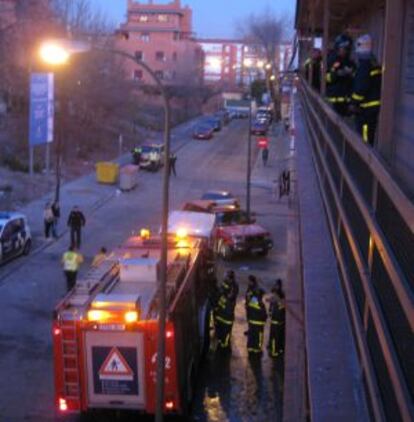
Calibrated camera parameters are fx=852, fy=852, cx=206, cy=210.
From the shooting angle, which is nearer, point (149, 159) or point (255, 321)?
point (255, 321)

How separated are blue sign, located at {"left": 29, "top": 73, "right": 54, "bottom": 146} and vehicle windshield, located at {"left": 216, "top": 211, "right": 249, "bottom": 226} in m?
7.88

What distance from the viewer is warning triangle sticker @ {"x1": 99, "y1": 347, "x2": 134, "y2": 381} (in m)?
11.4

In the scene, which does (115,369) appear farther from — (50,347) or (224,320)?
(50,347)

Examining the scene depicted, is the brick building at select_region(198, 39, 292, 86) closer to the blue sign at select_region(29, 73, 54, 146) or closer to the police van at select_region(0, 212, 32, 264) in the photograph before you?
the blue sign at select_region(29, 73, 54, 146)

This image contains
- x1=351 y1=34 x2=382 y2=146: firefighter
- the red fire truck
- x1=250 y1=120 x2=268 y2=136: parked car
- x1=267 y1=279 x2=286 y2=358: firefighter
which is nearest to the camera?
x1=351 y1=34 x2=382 y2=146: firefighter

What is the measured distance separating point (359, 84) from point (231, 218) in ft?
74.8

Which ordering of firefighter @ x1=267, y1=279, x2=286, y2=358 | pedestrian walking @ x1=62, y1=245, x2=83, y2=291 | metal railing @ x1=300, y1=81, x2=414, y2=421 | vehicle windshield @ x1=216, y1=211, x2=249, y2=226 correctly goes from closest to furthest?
metal railing @ x1=300, y1=81, x2=414, y2=421
firefighter @ x1=267, y1=279, x2=286, y2=358
pedestrian walking @ x1=62, y1=245, x2=83, y2=291
vehicle windshield @ x1=216, y1=211, x2=249, y2=226

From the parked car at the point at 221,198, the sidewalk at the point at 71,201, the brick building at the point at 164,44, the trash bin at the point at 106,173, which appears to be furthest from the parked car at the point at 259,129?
the parked car at the point at 221,198

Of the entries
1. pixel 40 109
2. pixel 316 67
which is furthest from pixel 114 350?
pixel 40 109

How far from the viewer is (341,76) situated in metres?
9.07

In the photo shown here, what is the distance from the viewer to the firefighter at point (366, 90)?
658 centimetres

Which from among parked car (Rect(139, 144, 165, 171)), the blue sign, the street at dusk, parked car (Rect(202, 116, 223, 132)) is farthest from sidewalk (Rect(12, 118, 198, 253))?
parked car (Rect(202, 116, 223, 132))

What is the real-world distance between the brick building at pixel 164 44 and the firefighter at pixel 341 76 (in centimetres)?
7940

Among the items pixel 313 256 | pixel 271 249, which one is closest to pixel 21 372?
pixel 313 256
